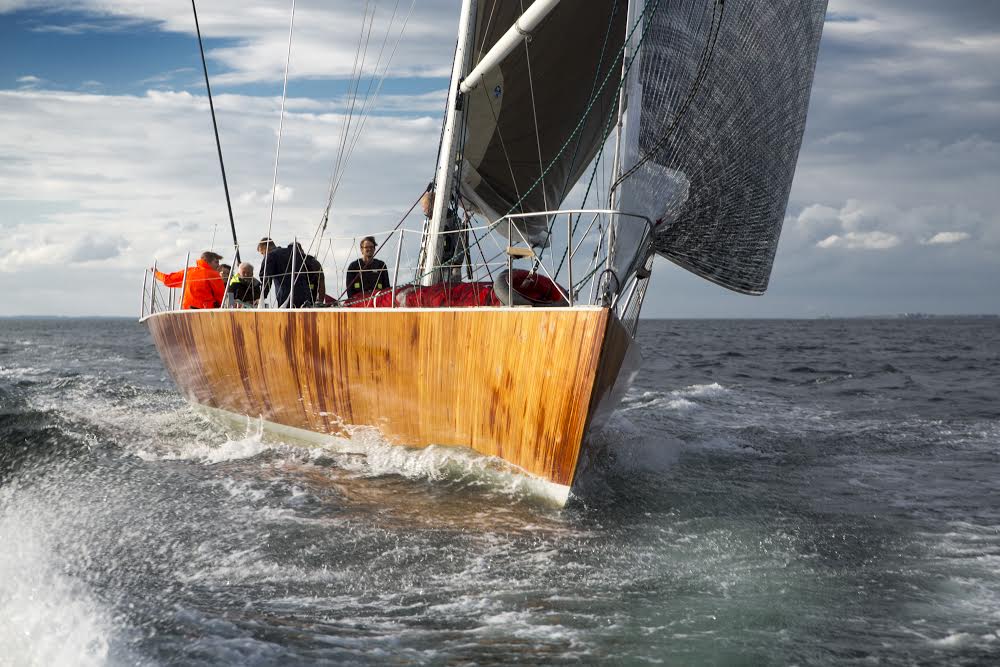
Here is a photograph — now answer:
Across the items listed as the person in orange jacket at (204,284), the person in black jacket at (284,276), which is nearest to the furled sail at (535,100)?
the person in black jacket at (284,276)

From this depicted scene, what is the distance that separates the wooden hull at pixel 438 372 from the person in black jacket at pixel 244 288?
42 centimetres

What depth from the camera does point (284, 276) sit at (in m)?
8.05

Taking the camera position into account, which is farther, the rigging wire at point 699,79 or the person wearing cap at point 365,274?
the person wearing cap at point 365,274

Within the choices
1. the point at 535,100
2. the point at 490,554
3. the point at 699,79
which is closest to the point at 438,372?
the point at 490,554

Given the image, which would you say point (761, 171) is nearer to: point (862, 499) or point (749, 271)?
point (749, 271)

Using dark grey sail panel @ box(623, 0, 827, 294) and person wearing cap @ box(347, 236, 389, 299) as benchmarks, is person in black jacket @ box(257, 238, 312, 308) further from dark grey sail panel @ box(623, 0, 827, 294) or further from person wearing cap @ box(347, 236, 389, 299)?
dark grey sail panel @ box(623, 0, 827, 294)

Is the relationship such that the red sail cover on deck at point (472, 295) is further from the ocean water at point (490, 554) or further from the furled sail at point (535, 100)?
the furled sail at point (535, 100)

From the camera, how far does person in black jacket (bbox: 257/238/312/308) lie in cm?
787

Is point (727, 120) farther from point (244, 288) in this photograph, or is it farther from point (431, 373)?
point (244, 288)

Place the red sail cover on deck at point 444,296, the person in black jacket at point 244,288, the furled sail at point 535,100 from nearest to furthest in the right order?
the red sail cover on deck at point 444,296 → the furled sail at point 535,100 → the person in black jacket at point 244,288

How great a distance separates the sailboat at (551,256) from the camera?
17.9ft

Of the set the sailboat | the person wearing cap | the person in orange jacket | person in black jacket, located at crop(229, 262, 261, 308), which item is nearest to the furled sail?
the sailboat

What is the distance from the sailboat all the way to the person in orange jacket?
0.80 feet

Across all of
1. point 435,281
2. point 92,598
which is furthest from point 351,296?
point 92,598
